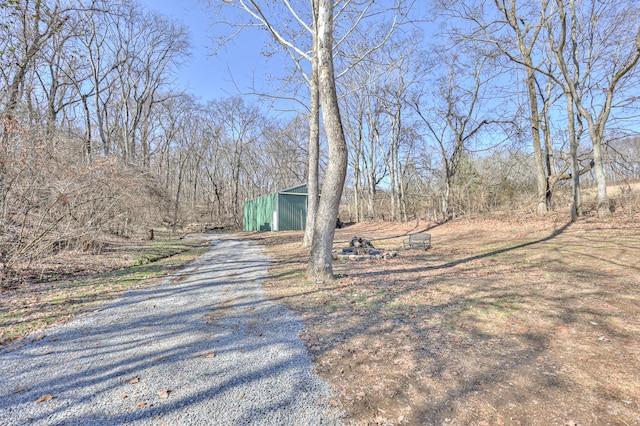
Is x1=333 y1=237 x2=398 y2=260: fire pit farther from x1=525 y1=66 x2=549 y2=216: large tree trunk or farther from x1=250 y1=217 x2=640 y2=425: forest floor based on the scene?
x1=525 y1=66 x2=549 y2=216: large tree trunk

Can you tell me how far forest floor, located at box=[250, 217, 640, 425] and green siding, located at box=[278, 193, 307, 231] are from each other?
1662cm

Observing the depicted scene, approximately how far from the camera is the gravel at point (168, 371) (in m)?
2.14

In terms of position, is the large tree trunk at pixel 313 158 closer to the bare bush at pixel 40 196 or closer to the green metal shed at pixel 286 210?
the bare bush at pixel 40 196

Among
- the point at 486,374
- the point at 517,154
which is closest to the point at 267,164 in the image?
the point at 517,154

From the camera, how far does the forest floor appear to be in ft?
7.07

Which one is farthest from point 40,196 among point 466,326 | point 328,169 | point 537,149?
point 537,149

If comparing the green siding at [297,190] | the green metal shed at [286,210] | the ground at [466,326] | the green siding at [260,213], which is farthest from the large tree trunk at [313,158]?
the green siding at [260,213]

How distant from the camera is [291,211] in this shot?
78.0ft

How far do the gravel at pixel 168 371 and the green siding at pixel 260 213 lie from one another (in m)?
19.9

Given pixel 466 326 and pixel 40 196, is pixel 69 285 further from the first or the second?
pixel 466 326

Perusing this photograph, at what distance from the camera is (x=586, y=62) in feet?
42.0

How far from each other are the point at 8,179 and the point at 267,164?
33.9 m

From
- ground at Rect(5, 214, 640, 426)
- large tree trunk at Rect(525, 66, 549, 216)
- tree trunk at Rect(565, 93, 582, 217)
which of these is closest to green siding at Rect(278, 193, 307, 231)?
ground at Rect(5, 214, 640, 426)

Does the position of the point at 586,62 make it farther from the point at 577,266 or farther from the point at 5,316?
the point at 5,316
